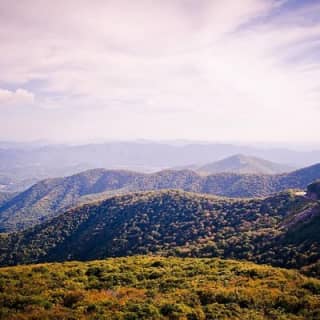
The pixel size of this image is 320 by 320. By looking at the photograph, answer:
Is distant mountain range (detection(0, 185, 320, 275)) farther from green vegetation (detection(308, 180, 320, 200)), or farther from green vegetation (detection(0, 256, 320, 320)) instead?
green vegetation (detection(0, 256, 320, 320))

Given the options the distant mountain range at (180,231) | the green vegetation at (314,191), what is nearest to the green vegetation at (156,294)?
the distant mountain range at (180,231)

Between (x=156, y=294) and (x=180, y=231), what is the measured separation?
50.3 meters

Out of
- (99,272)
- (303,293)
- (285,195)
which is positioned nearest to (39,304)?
(99,272)

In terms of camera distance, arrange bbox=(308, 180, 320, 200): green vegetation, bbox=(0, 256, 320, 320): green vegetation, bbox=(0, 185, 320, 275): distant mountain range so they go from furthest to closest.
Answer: bbox=(308, 180, 320, 200): green vegetation, bbox=(0, 185, 320, 275): distant mountain range, bbox=(0, 256, 320, 320): green vegetation

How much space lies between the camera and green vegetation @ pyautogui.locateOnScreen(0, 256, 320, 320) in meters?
14.5

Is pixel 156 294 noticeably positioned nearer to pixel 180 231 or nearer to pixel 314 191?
pixel 314 191

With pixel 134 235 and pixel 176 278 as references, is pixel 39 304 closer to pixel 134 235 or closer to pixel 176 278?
pixel 176 278

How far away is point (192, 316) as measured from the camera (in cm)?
1441

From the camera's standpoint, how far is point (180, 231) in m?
67.0

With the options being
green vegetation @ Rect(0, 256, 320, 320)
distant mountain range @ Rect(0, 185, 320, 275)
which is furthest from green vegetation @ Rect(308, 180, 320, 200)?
green vegetation @ Rect(0, 256, 320, 320)

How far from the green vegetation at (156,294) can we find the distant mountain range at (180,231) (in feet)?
26.1

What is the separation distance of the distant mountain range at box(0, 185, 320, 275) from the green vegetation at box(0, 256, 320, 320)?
7.96 m

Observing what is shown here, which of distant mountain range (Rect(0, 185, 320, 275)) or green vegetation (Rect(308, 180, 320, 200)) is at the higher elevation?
green vegetation (Rect(308, 180, 320, 200))

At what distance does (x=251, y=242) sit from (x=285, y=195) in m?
23.9
